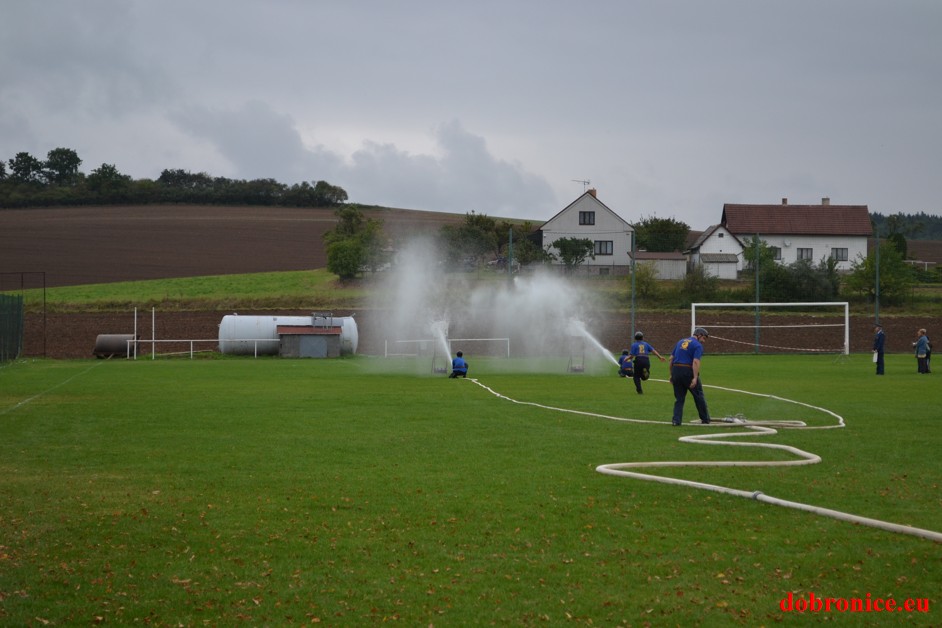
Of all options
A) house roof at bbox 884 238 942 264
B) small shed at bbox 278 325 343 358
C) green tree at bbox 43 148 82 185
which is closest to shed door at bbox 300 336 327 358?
small shed at bbox 278 325 343 358

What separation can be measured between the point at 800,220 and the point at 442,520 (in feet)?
298

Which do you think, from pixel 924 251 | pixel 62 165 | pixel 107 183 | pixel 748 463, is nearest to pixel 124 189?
pixel 107 183

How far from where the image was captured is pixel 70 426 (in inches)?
760

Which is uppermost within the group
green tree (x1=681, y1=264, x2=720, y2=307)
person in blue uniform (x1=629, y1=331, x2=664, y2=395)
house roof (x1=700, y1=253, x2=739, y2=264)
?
house roof (x1=700, y1=253, x2=739, y2=264)

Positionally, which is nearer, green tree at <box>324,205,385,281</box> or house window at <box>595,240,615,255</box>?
green tree at <box>324,205,385,281</box>

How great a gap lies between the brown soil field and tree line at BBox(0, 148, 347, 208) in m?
3.84

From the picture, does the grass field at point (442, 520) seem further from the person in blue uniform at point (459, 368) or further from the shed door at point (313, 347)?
the shed door at point (313, 347)

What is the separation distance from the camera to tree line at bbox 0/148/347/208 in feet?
383

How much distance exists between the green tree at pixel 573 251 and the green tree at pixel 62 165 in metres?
91.9

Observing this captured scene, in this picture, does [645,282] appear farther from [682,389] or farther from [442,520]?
[442,520]

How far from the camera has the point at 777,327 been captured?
184 ft

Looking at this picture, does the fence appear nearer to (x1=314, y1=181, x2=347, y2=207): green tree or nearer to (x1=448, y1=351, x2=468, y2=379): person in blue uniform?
(x1=448, y1=351, x2=468, y2=379): person in blue uniform

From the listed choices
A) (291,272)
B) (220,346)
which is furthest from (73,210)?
(220,346)

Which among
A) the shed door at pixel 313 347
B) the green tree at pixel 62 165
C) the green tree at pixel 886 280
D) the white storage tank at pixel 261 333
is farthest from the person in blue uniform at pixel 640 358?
the green tree at pixel 62 165
